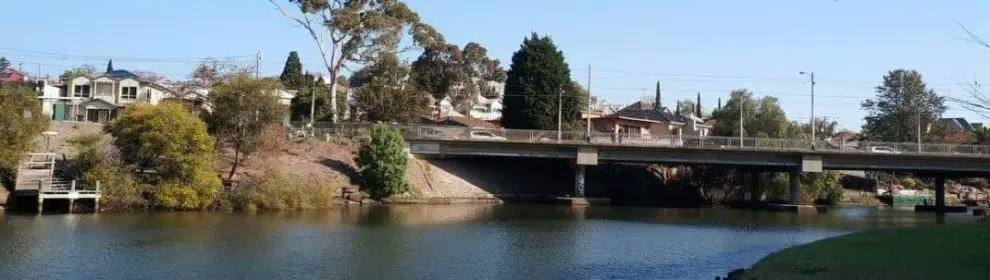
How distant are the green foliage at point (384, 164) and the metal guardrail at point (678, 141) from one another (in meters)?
6.73

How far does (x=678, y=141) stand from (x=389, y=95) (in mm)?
30618

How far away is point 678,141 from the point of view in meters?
73.0

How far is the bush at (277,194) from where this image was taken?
54500 mm

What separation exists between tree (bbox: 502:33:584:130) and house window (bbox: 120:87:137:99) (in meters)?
39.2

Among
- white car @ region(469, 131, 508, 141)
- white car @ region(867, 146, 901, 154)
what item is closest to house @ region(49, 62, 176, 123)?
white car @ region(469, 131, 508, 141)

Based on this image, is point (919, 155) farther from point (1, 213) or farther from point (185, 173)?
point (1, 213)

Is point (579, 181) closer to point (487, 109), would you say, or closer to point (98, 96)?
point (98, 96)

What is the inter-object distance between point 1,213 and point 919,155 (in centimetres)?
7052

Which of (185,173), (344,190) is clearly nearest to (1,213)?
(185,173)

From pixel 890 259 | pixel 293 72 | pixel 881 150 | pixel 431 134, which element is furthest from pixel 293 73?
pixel 890 259

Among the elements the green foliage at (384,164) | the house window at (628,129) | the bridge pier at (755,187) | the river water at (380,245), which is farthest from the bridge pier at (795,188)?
the green foliage at (384,164)

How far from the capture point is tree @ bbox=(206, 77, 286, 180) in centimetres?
5816

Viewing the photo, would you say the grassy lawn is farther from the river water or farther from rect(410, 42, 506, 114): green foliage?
rect(410, 42, 506, 114): green foliage

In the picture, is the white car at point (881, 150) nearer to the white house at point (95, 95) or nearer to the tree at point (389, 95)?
the tree at point (389, 95)
